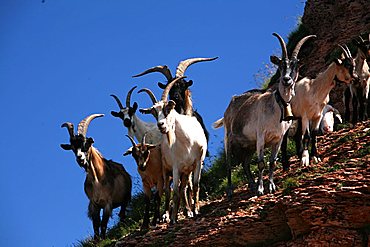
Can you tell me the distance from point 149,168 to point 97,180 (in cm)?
236

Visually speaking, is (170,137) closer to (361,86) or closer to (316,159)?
(316,159)

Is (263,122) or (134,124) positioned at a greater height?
(134,124)

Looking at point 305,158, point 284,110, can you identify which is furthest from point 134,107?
point 284,110

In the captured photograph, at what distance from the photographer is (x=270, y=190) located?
15.4m

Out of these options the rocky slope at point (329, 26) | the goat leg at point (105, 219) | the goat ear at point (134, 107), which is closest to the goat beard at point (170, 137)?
the goat leg at point (105, 219)

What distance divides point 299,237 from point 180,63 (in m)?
7.40

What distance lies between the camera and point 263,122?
16109 mm

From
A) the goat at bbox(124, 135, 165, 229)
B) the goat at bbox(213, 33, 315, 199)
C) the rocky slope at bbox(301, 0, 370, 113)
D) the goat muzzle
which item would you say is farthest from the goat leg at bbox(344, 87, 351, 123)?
the goat at bbox(124, 135, 165, 229)

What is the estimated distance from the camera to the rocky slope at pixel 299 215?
12.9 metres

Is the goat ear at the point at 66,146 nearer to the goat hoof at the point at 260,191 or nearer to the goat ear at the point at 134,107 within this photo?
the goat ear at the point at 134,107

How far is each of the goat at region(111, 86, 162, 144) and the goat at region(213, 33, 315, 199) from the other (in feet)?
8.91

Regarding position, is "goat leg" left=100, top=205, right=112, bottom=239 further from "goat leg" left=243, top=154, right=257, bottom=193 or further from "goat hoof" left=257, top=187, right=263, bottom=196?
"goat hoof" left=257, top=187, right=263, bottom=196

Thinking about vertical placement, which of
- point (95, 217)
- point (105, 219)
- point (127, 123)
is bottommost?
point (105, 219)

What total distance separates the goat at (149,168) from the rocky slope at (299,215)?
2.18 ft
